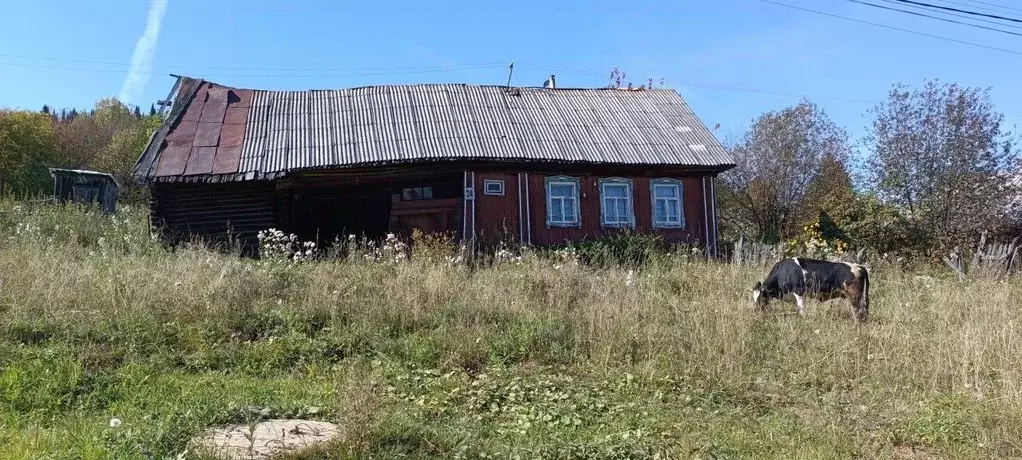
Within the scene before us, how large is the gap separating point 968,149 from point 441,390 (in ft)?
54.4

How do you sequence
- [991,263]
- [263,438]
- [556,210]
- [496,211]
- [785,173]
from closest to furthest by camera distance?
[263,438] < [991,263] < [496,211] < [556,210] < [785,173]

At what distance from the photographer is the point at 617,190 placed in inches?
645

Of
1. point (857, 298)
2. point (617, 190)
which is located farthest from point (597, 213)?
point (857, 298)

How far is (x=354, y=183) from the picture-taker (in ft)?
50.4

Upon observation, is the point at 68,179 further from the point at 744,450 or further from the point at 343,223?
the point at 744,450

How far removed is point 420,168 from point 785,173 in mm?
13988

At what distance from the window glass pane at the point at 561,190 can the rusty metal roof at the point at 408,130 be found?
0.76 metres

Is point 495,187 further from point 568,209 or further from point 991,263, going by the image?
point 991,263

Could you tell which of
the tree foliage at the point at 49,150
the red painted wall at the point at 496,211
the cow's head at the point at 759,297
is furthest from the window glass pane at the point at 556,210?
the tree foliage at the point at 49,150

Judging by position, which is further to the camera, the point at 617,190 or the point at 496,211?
the point at 617,190

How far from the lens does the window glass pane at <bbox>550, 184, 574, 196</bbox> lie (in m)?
15.9

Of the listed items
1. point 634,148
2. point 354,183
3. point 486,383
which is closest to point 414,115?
point 354,183

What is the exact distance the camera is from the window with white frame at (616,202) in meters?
16.2

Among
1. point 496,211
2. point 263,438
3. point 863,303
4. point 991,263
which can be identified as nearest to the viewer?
point 263,438
